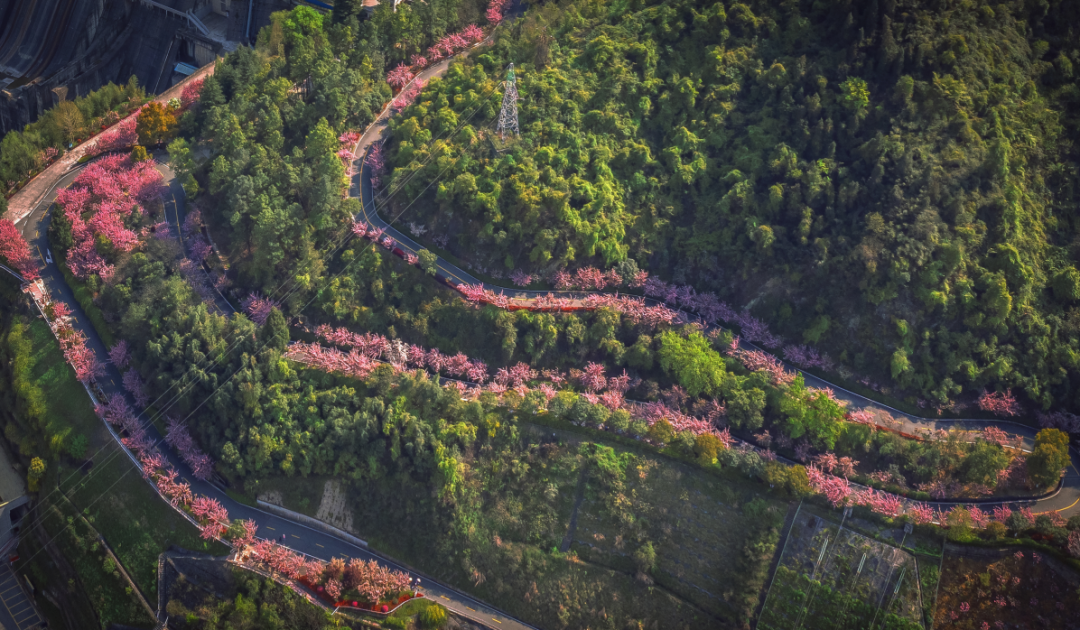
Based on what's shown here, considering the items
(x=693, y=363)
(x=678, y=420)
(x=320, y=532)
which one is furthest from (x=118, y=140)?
(x=678, y=420)

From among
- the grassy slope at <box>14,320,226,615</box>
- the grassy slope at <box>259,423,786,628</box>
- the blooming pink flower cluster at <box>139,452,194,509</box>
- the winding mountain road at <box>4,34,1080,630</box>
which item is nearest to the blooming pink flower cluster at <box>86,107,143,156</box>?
the winding mountain road at <box>4,34,1080,630</box>

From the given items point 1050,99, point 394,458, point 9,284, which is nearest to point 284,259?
point 394,458

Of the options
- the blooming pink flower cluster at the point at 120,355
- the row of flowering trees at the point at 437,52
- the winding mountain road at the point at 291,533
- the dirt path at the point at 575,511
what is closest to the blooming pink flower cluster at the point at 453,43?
the row of flowering trees at the point at 437,52

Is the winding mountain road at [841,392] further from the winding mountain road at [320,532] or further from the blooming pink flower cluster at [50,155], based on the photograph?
the blooming pink flower cluster at [50,155]

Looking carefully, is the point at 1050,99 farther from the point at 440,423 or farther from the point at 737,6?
the point at 440,423

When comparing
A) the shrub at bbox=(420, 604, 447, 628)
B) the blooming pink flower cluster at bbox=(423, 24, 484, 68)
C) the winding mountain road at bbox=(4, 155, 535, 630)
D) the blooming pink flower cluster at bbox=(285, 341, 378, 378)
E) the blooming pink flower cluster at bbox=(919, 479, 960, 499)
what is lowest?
the shrub at bbox=(420, 604, 447, 628)

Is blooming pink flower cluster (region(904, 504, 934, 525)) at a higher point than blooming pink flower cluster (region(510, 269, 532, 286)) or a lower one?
lower

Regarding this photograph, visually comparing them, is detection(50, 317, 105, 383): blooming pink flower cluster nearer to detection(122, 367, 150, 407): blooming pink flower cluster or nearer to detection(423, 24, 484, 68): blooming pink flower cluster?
detection(122, 367, 150, 407): blooming pink flower cluster
